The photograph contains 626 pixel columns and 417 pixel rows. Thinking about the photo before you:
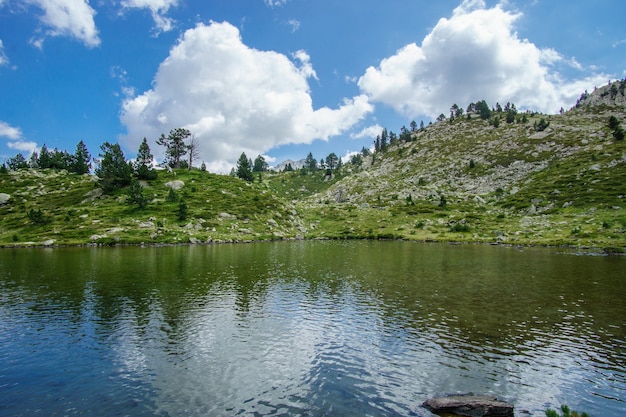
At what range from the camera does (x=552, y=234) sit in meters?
92.8

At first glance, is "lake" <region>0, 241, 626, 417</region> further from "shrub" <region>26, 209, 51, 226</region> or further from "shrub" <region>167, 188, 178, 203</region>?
"shrub" <region>167, 188, 178, 203</region>

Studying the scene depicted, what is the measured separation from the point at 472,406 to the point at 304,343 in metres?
11.8

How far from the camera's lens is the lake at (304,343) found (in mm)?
16766

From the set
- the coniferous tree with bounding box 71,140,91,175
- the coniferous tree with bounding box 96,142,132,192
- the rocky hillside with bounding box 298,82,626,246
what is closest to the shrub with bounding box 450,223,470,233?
the rocky hillside with bounding box 298,82,626,246

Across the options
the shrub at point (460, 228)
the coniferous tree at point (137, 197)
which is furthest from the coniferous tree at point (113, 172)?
the shrub at point (460, 228)

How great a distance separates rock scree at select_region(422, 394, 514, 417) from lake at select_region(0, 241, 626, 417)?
702 millimetres

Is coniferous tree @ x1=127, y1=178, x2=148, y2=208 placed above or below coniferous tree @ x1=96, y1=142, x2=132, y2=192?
below

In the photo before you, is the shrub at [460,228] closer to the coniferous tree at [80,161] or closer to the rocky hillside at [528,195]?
the rocky hillside at [528,195]

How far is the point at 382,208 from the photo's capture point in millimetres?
159500

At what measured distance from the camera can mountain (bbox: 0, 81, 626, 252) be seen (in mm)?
96875

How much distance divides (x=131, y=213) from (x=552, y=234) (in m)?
129

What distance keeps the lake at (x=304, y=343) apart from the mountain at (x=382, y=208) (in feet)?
183

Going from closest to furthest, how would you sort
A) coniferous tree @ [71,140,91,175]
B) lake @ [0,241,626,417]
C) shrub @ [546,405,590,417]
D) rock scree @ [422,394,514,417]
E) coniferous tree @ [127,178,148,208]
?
shrub @ [546,405,590,417]
rock scree @ [422,394,514,417]
lake @ [0,241,626,417]
coniferous tree @ [127,178,148,208]
coniferous tree @ [71,140,91,175]

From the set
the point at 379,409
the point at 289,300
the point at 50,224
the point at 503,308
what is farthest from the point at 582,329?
the point at 50,224
